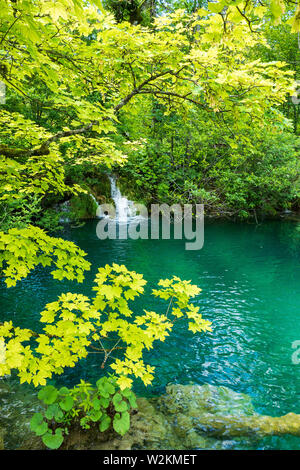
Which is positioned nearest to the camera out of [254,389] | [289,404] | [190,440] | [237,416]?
[190,440]

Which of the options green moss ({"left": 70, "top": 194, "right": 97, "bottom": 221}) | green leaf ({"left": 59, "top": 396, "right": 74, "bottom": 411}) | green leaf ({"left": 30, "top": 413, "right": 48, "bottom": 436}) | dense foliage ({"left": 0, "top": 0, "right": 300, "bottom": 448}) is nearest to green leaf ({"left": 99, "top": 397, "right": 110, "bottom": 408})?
dense foliage ({"left": 0, "top": 0, "right": 300, "bottom": 448})

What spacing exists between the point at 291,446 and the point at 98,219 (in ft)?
54.1

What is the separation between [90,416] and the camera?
3.24 m

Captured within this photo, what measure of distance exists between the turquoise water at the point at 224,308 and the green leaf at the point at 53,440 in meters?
1.80

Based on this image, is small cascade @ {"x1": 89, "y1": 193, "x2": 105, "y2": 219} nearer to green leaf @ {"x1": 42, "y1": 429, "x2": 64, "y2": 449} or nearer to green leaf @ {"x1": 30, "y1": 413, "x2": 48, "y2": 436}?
green leaf @ {"x1": 30, "y1": 413, "x2": 48, "y2": 436}

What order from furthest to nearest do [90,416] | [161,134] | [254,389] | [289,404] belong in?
[161,134] < [254,389] < [289,404] < [90,416]

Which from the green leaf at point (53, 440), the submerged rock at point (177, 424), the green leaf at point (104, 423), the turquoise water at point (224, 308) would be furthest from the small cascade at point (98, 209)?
the green leaf at point (53, 440)

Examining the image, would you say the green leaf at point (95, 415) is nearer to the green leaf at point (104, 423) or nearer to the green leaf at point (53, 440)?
the green leaf at point (104, 423)

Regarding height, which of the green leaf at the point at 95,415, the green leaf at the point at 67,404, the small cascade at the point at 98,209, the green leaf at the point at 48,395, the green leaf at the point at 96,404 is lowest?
the green leaf at the point at 95,415

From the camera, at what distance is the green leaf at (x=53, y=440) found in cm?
292

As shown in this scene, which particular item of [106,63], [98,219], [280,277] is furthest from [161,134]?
[106,63]

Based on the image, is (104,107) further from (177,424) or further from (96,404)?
(177,424)
